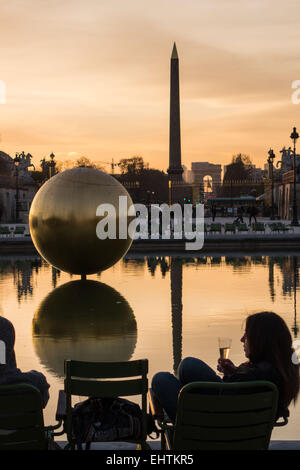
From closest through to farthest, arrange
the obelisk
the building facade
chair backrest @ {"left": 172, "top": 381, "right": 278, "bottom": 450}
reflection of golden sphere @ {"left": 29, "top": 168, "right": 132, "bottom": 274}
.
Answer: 1. chair backrest @ {"left": 172, "top": 381, "right": 278, "bottom": 450}
2. reflection of golden sphere @ {"left": 29, "top": 168, "right": 132, "bottom": 274}
3. the obelisk
4. the building facade

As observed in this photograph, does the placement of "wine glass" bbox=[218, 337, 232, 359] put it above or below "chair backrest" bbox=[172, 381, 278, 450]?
above

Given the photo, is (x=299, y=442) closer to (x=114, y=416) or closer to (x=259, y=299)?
(x=114, y=416)

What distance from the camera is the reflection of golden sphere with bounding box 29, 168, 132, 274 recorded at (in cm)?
1524

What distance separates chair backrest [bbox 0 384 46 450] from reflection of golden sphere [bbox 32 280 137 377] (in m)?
4.04

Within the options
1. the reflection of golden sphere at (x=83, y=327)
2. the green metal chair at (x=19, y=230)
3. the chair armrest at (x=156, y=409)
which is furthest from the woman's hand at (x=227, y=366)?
the green metal chair at (x=19, y=230)

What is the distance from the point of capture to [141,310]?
12844mm

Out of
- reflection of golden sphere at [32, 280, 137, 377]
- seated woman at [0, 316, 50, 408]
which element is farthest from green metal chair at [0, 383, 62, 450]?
reflection of golden sphere at [32, 280, 137, 377]

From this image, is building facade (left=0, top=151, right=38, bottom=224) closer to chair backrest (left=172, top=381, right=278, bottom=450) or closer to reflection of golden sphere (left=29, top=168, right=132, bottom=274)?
reflection of golden sphere (left=29, top=168, right=132, bottom=274)

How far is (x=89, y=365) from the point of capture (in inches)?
169

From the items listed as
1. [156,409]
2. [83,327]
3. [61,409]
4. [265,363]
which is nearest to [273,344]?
[265,363]

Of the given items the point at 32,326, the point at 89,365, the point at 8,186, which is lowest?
the point at 32,326

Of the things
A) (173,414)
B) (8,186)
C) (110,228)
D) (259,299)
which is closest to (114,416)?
(173,414)

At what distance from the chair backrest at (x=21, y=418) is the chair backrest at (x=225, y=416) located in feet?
2.72

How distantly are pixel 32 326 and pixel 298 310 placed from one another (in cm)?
485
